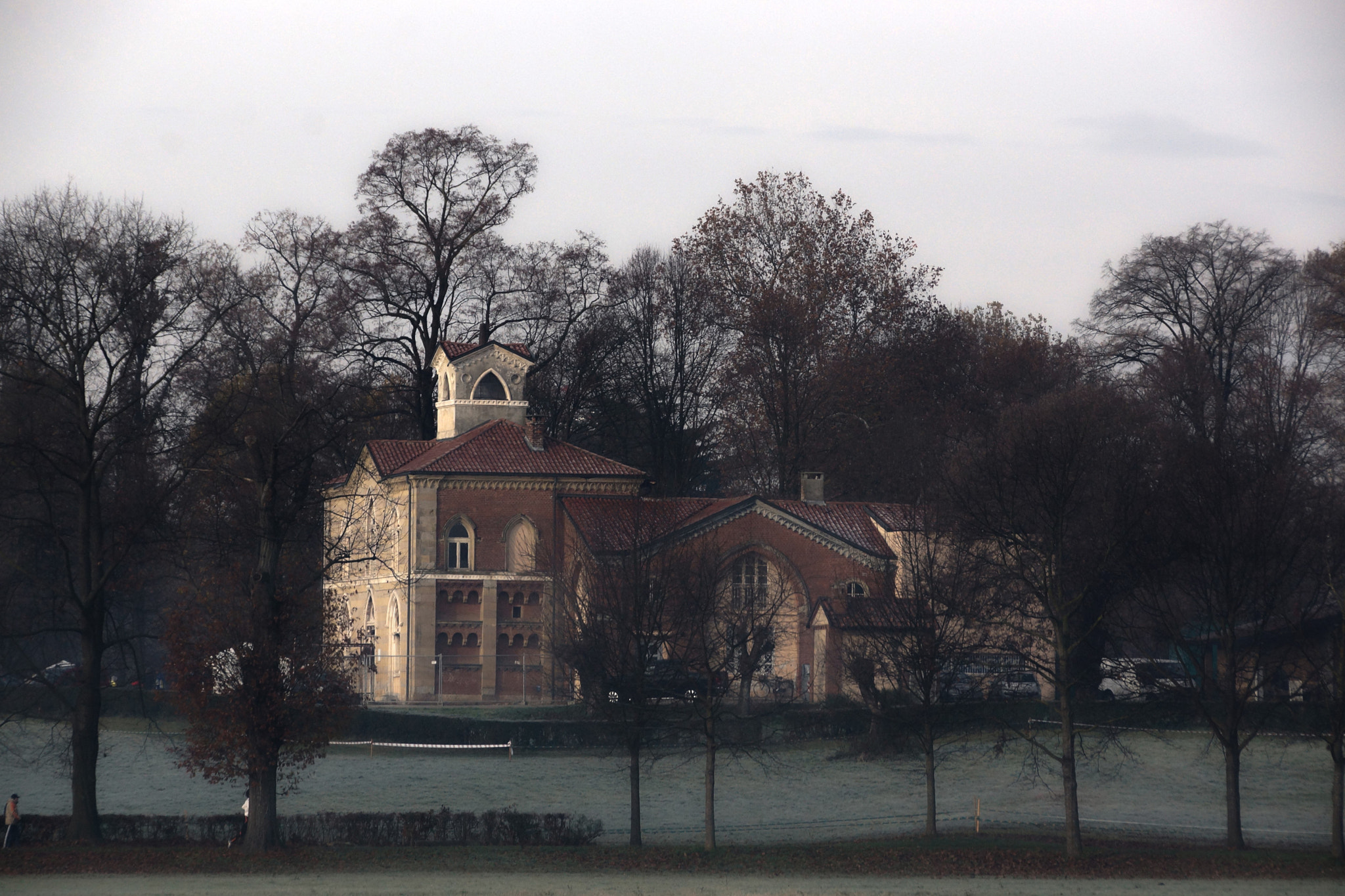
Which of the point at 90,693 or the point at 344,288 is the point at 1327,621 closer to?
the point at 90,693

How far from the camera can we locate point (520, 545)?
60031 millimetres

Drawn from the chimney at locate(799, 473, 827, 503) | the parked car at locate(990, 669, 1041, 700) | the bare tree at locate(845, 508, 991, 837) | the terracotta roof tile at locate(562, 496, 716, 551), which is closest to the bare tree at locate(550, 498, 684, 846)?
the terracotta roof tile at locate(562, 496, 716, 551)

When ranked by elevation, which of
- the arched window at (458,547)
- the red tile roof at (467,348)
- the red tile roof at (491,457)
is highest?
the red tile roof at (467,348)

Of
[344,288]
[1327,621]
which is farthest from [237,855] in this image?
[344,288]

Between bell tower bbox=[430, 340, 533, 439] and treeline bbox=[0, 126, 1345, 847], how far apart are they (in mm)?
2847

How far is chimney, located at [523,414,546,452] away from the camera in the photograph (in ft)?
202

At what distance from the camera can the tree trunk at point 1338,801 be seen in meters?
26.8

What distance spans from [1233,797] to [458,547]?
3711 centimetres

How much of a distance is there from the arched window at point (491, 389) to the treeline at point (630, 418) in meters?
3.37

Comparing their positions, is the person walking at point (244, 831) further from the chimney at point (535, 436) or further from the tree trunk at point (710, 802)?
the chimney at point (535, 436)

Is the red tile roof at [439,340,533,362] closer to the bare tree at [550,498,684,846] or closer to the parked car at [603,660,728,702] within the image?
the bare tree at [550,498,684,846]

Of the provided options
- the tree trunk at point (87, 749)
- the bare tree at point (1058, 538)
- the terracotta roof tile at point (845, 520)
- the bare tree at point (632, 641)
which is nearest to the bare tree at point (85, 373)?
the tree trunk at point (87, 749)

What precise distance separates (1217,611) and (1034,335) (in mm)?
49816

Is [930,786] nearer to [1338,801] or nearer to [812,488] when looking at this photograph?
[1338,801]
